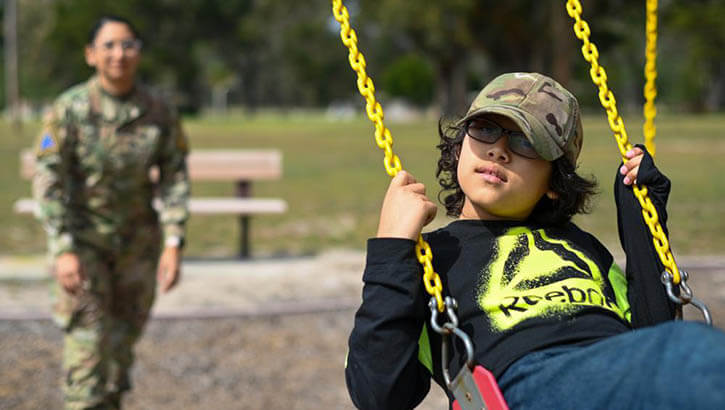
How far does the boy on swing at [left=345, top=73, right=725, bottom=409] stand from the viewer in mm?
2033

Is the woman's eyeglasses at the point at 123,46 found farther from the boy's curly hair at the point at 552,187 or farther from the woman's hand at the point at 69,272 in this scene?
the boy's curly hair at the point at 552,187

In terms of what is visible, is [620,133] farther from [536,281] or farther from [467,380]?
[467,380]

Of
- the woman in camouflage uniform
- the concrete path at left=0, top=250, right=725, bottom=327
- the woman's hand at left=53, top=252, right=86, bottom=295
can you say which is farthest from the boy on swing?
the concrete path at left=0, top=250, right=725, bottom=327

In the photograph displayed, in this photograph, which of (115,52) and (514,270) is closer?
(514,270)

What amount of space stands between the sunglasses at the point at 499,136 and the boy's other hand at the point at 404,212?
19cm

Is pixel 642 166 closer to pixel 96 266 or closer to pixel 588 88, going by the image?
pixel 96 266

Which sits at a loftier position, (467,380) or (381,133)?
(381,133)

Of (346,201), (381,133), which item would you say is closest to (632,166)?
(381,133)

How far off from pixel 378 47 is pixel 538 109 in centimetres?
8622

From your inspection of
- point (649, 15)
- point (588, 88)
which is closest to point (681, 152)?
point (649, 15)

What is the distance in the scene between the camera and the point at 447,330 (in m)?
1.97

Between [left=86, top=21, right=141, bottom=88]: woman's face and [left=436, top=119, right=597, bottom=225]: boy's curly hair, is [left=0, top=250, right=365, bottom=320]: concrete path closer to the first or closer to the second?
[left=86, top=21, right=141, bottom=88]: woman's face

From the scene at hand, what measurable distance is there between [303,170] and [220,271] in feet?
40.1

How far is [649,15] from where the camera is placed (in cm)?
280
